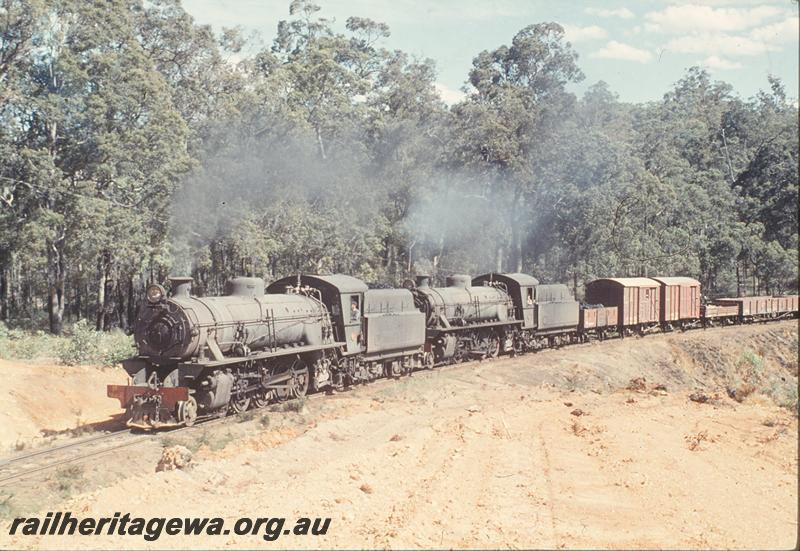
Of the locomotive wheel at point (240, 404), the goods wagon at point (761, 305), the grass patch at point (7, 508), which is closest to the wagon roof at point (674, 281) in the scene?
the goods wagon at point (761, 305)

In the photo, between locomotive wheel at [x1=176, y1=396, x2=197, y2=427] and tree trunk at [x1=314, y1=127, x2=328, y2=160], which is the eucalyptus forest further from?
locomotive wheel at [x1=176, y1=396, x2=197, y2=427]

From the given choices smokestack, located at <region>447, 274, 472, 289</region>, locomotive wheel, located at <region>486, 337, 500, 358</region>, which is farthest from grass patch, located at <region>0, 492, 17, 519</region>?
locomotive wheel, located at <region>486, 337, 500, 358</region>

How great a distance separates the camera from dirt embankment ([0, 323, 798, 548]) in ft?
32.2

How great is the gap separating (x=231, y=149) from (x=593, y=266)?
30372 mm

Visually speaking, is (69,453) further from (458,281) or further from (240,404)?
(458,281)

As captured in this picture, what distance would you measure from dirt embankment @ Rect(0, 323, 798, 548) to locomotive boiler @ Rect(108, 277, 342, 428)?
1041 mm

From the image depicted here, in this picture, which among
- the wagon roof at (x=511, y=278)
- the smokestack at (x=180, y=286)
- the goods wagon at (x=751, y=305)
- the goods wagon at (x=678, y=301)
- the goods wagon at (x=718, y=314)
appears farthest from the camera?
the goods wagon at (x=751, y=305)

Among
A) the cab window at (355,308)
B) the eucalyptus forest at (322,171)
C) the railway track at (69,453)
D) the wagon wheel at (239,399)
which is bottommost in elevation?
the railway track at (69,453)

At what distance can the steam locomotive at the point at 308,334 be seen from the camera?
16.2m

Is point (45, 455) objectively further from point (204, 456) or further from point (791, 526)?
Answer: point (791, 526)

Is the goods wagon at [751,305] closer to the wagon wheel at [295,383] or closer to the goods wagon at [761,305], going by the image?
the goods wagon at [761,305]

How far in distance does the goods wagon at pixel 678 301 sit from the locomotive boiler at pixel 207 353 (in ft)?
91.9

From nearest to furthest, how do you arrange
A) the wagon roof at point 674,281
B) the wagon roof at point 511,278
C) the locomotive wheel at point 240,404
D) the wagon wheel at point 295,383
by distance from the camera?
the locomotive wheel at point 240,404
the wagon wheel at point 295,383
the wagon roof at point 511,278
the wagon roof at point 674,281

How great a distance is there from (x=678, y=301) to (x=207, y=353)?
33.2 m
